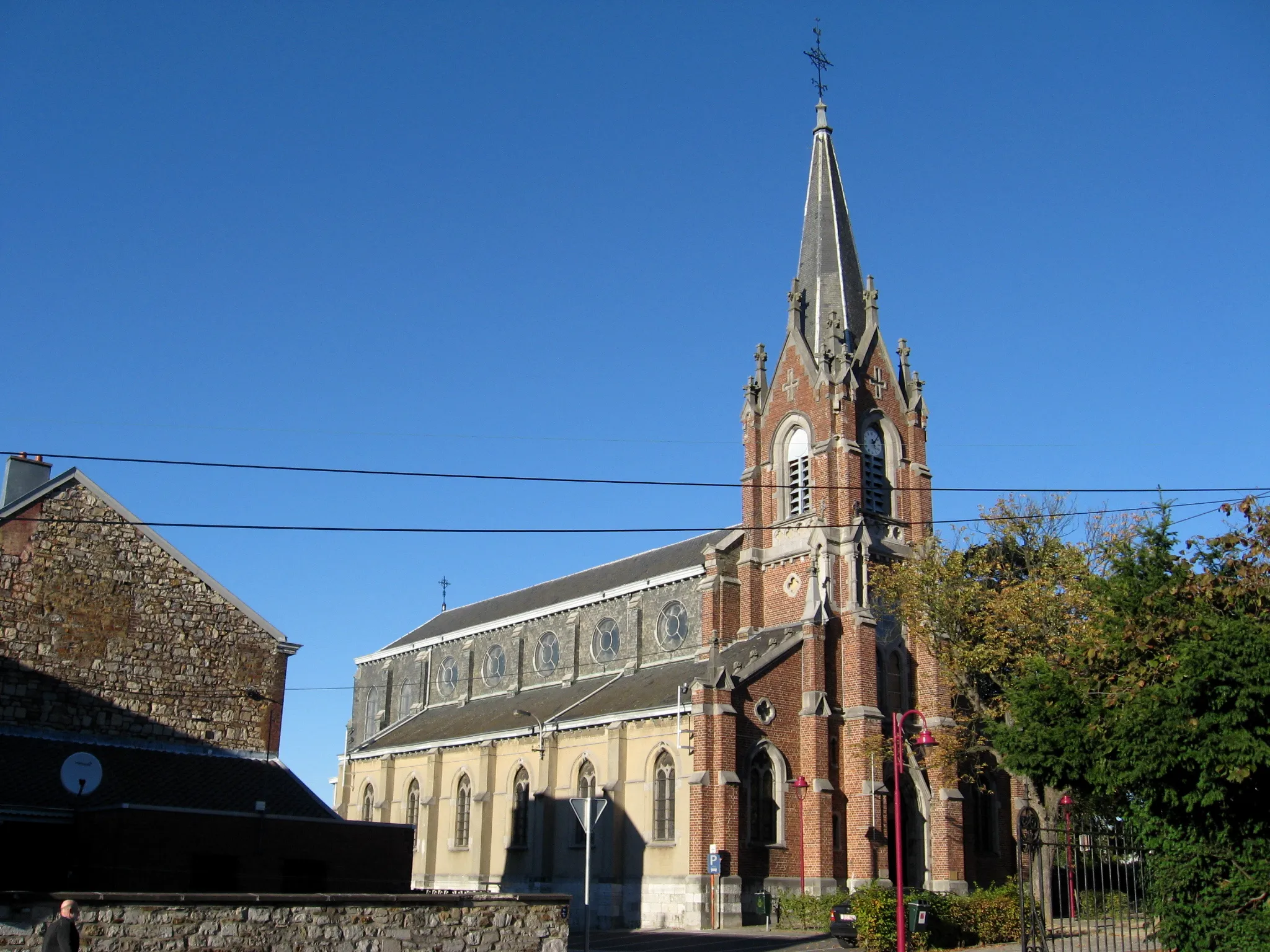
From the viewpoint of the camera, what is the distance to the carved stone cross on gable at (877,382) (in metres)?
47.6

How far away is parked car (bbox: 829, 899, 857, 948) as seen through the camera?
27.6 m

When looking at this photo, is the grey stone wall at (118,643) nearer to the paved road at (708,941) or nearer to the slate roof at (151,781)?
the slate roof at (151,781)

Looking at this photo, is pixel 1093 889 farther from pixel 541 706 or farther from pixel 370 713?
pixel 370 713

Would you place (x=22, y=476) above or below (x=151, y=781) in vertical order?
above

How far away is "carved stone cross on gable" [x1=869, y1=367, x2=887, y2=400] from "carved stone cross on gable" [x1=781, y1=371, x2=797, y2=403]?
116 inches

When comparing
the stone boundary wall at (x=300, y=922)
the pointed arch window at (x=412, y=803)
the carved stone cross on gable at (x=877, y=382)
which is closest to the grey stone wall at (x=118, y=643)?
the stone boundary wall at (x=300, y=922)

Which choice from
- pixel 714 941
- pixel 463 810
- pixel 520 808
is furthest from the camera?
pixel 463 810

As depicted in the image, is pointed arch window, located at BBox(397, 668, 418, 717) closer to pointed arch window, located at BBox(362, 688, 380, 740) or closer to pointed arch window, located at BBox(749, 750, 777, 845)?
pointed arch window, located at BBox(362, 688, 380, 740)

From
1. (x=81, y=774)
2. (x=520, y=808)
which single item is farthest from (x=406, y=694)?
(x=81, y=774)

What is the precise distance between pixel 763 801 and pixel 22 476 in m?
23.8

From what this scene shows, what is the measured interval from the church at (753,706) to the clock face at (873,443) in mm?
114

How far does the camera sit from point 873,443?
1839 inches

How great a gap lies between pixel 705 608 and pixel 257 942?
28.8 m

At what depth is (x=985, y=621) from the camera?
112 ft
